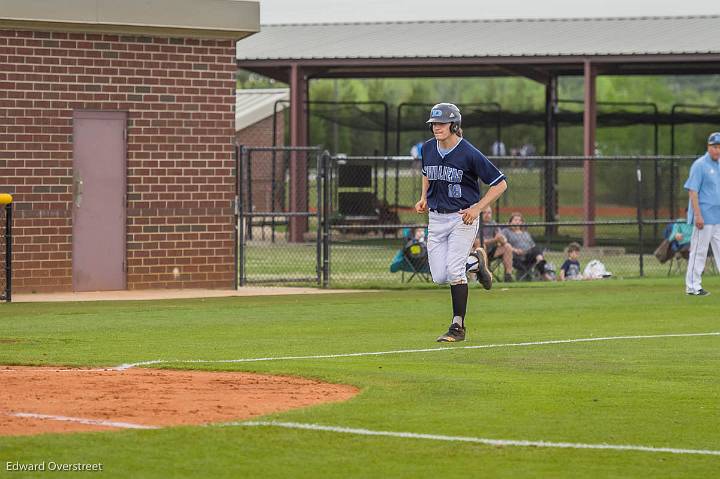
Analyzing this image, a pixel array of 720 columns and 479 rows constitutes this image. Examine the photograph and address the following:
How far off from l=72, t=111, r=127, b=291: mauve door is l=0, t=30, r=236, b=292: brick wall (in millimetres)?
117

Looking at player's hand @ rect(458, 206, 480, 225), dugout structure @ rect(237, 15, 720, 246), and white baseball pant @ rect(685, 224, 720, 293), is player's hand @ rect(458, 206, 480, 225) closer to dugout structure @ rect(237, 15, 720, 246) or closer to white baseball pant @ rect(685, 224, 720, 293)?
white baseball pant @ rect(685, 224, 720, 293)

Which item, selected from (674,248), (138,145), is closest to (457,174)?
(138,145)

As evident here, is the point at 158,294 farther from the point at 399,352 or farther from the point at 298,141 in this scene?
the point at 298,141

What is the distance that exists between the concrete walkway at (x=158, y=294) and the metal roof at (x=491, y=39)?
1339cm

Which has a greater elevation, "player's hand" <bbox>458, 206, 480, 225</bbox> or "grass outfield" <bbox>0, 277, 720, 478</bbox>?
"player's hand" <bbox>458, 206, 480, 225</bbox>

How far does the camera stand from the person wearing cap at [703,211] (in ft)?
58.7

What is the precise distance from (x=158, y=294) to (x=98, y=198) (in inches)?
57.7

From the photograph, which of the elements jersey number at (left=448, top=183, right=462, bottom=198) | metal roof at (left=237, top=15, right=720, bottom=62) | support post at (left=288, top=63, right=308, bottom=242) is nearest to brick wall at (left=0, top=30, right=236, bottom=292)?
jersey number at (left=448, top=183, right=462, bottom=198)

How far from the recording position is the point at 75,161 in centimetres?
1827

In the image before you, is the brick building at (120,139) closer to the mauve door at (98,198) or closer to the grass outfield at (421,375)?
the mauve door at (98,198)

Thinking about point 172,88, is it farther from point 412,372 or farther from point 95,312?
point 412,372

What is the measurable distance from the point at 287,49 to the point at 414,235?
1158cm

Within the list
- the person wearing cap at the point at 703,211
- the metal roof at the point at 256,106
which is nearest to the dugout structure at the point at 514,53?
the metal roof at the point at 256,106

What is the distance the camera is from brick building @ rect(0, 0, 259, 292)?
17938 millimetres
